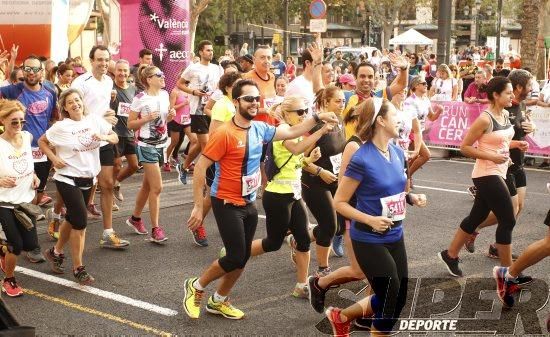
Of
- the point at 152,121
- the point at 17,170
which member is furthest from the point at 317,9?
the point at 17,170

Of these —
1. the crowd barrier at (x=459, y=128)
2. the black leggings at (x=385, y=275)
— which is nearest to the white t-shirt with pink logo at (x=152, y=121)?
the black leggings at (x=385, y=275)

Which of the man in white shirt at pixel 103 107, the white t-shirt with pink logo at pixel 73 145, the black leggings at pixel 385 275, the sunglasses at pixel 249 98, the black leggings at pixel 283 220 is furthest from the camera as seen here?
the man in white shirt at pixel 103 107

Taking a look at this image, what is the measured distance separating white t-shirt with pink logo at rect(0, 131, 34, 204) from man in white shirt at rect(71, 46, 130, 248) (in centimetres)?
140

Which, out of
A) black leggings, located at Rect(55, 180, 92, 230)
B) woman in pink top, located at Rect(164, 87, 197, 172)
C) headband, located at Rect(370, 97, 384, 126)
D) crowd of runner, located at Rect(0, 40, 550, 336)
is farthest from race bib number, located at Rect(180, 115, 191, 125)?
headband, located at Rect(370, 97, 384, 126)

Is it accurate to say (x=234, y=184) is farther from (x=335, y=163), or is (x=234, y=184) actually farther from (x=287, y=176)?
(x=335, y=163)

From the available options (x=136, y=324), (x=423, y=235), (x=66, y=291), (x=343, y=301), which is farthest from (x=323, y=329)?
(x=423, y=235)

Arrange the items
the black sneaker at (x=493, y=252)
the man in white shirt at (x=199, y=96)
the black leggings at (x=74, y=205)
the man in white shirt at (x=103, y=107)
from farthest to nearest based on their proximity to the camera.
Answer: the man in white shirt at (x=199, y=96), the man in white shirt at (x=103, y=107), the black sneaker at (x=493, y=252), the black leggings at (x=74, y=205)

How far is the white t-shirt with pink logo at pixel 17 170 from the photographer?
6.32m

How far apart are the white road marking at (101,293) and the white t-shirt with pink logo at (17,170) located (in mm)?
844

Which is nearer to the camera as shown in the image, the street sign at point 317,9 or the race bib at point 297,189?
the race bib at point 297,189

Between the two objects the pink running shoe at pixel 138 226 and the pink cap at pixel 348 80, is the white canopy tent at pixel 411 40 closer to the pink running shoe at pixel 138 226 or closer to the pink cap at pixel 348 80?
the pink cap at pixel 348 80

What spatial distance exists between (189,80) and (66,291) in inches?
212

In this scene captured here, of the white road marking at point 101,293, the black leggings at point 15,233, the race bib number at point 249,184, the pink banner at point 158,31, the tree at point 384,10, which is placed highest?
the tree at point 384,10

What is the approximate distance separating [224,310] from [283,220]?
84 centimetres
